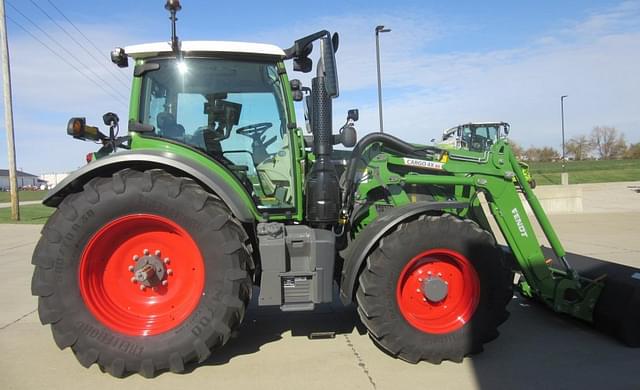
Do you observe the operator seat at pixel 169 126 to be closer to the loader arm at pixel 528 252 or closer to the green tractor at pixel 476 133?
the loader arm at pixel 528 252

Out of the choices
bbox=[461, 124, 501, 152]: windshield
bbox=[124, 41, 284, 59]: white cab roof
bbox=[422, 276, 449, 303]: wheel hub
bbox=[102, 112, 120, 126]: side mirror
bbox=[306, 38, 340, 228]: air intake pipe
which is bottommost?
bbox=[422, 276, 449, 303]: wheel hub

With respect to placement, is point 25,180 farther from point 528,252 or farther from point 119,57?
point 528,252

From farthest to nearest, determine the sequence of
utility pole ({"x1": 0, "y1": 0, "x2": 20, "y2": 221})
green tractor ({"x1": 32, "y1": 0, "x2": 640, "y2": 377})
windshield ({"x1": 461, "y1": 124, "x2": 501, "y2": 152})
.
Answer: windshield ({"x1": 461, "y1": 124, "x2": 501, "y2": 152}) < utility pole ({"x1": 0, "y1": 0, "x2": 20, "y2": 221}) < green tractor ({"x1": 32, "y1": 0, "x2": 640, "y2": 377})

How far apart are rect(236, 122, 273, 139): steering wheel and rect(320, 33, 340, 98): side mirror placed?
2.61ft

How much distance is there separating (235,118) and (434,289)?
82.9 inches

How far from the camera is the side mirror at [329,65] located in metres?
3.30

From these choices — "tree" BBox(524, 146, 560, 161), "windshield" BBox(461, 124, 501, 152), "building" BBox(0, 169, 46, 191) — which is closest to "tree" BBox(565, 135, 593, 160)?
"tree" BBox(524, 146, 560, 161)

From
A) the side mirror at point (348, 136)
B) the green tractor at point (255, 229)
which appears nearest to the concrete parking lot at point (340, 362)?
the green tractor at point (255, 229)

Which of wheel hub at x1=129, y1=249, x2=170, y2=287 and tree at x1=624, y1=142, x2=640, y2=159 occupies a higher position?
tree at x1=624, y1=142, x2=640, y2=159

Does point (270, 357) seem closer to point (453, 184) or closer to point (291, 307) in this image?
point (291, 307)

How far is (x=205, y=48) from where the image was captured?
3668mm

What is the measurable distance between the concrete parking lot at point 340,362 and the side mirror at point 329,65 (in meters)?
2.00

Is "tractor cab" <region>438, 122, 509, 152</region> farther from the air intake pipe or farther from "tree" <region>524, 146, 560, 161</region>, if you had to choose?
"tree" <region>524, 146, 560, 161</region>

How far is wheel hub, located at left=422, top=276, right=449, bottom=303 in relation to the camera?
359 cm
